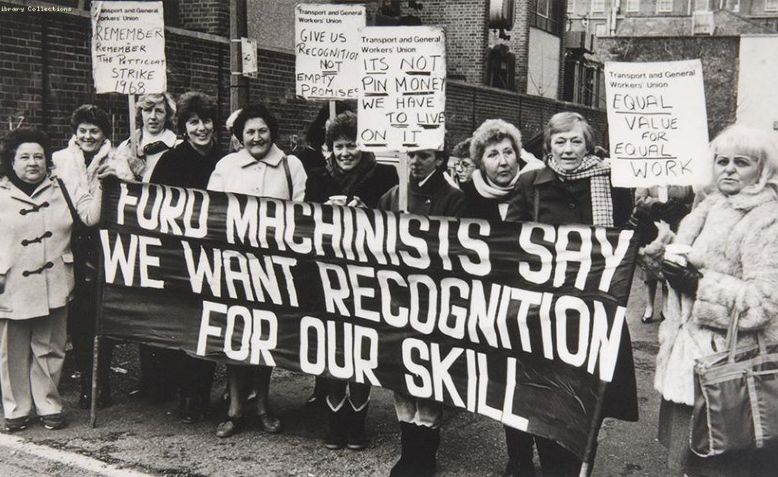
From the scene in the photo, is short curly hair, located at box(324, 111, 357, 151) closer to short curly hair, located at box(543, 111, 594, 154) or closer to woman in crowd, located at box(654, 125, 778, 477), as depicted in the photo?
short curly hair, located at box(543, 111, 594, 154)

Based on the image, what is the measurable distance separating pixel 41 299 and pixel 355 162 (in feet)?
7.11

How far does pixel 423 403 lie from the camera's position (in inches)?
184

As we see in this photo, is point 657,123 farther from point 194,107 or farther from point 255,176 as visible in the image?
point 194,107

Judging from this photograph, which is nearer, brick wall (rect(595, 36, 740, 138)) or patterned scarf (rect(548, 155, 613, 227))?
patterned scarf (rect(548, 155, 613, 227))

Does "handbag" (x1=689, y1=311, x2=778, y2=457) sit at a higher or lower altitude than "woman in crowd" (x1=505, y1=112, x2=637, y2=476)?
lower

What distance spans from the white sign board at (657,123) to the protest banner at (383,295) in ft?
2.18

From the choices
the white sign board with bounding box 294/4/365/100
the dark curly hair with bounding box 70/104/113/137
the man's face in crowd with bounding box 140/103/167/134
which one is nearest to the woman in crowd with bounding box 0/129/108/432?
the dark curly hair with bounding box 70/104/113/137

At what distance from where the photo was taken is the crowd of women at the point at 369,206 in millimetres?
3789

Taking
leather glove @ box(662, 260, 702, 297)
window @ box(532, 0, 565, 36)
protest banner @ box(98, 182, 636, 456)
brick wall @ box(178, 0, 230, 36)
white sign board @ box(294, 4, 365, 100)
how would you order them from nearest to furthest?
leather glove @ box(662, 260, 702, 297) → protest banner @ box(98, 182, 636, 456) → white sign board @ box(294, 4, 365, 100) → brick wall @ box(178, 0, 230, 36) → window @ box(532, 0, 565, 36)

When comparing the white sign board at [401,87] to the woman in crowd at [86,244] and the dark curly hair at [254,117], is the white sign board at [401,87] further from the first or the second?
the woman in crowd at [86,244]

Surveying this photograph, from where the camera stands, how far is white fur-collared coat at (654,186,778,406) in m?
3.63

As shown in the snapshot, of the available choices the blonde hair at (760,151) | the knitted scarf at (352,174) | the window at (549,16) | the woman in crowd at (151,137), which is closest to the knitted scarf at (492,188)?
the knitted scarf at (352,174)

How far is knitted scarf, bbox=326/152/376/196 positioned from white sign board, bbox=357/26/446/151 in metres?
0.27

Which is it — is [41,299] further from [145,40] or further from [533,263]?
[533,263]
